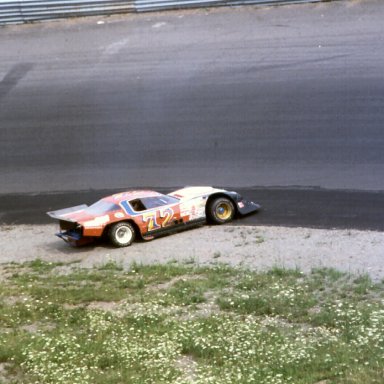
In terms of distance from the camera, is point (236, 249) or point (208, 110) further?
point (208, 110)

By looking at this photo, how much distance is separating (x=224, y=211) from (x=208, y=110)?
564cm

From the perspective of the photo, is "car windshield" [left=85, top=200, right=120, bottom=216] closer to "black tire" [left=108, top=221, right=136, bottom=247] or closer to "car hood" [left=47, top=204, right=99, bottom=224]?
"car hood" [left=47, top=204, right=99, bottom=224]

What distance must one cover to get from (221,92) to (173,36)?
4.61 m

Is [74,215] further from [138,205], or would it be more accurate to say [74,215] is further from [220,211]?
[220,211]

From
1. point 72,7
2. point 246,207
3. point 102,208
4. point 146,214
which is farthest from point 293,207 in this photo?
point 72,7

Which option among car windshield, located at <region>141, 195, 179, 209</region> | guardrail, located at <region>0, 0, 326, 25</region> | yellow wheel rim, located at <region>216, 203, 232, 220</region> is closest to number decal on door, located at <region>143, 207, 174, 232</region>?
car windshield, located at <region>141, 195, 179, 209</region>

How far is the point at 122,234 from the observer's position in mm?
15078

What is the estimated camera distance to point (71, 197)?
18.1 metres

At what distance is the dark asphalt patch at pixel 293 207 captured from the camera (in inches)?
586

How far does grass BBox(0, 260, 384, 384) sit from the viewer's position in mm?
7781

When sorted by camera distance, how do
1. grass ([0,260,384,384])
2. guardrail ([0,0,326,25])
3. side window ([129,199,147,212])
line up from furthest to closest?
guardrail ([0,0,326,25]) < side window ([129,199,147,212]) < grass ([0,260,384,384])

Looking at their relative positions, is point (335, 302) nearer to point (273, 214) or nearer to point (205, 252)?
point (205, 252)

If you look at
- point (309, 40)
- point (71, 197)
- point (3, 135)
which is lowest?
point (71, 197)

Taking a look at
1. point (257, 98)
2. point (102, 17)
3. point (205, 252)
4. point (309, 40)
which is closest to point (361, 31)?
point (309, 40)
